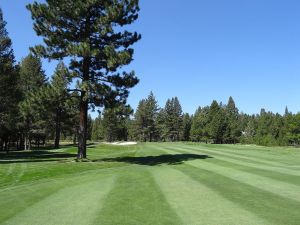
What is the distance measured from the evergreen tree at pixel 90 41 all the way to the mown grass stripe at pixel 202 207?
15.0 meters

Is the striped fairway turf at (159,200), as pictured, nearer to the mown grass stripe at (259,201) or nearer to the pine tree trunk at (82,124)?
the mown grass stripe at (259,201)

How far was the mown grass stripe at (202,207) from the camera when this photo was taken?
8945 millimetres

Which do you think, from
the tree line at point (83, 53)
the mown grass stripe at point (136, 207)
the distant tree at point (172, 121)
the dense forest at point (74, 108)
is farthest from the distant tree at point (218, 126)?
the mown grass stripe at point (136, 207)

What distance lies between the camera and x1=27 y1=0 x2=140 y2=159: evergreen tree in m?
27.7

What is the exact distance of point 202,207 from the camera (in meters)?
10.4

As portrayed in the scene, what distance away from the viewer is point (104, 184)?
A: 15453 millimetres

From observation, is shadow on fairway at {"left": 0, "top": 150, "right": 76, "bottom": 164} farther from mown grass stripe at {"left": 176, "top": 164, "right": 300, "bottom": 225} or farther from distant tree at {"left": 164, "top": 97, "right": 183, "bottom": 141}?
distant tree at {"left": 164, "top": 97, "right": 183, "bottom": 141}

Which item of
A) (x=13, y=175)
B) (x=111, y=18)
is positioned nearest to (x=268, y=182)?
(x=13, y=175)

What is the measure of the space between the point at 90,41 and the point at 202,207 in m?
21.5

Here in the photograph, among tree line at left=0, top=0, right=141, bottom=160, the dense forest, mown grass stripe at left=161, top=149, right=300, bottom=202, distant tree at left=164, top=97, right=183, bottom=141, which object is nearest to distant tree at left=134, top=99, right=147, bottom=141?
the dense forest

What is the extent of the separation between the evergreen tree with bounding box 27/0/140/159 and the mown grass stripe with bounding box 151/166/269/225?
15.0m

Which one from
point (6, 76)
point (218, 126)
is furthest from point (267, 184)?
point (218, 126)

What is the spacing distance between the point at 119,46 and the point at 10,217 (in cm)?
2184

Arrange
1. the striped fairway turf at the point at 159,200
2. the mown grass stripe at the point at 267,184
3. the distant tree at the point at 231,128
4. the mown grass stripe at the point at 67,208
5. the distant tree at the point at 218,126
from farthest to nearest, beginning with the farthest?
the distant tree at the point at 231,128 < the distant tree at the point at 218,126 < the mown grass stripe at the point at 267,184 < the mown grass stripe at the point at 67,208 < the striped fairway turf at the point at 159,200
